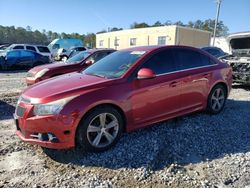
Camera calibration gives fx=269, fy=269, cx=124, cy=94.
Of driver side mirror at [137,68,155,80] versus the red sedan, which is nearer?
the red sedan

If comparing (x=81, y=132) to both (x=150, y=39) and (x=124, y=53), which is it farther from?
(x=150, y=39)

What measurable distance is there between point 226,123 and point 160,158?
86.7 inches

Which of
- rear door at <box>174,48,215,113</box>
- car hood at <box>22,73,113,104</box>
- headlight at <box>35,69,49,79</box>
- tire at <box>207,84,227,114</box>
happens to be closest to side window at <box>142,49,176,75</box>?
rear door at <box>174,48,215,113</box>

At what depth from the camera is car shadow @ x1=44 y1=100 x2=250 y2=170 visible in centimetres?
398

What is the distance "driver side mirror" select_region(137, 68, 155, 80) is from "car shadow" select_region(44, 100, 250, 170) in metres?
1.07

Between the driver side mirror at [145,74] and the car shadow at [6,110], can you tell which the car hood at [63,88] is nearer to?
the driver side mirror at [145,74]

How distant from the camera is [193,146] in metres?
4.47

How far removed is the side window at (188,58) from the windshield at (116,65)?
855mm

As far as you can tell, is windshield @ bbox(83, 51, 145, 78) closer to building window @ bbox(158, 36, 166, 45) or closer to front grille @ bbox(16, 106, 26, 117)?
front grille @ bbox(16, 106, 26, 117)

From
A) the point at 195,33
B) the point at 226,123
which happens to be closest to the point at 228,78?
the point at 226,123

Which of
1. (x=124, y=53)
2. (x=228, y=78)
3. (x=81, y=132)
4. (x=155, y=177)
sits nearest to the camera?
(x=155, y=177)

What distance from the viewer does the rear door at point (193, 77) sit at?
17.3ft

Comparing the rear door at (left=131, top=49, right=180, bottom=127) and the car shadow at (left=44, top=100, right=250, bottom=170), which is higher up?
the rear door at (left=131, top=49, right=180, bottom=127)

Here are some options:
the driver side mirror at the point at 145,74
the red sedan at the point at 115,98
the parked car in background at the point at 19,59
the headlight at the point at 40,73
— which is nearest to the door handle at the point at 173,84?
the red sedan at the point at 115,98
